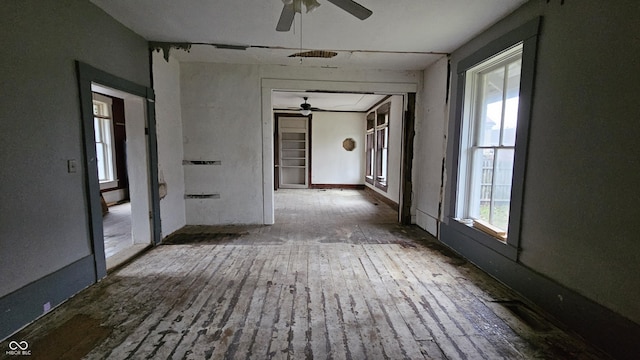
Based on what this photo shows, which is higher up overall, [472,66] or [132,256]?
[472,66]

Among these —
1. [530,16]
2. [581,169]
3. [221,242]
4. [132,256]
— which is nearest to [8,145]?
[132,256]

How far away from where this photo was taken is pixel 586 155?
6.33 feet

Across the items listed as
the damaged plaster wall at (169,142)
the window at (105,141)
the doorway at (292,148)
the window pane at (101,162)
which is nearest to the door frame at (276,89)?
the damaged plaster wall at (169,142)

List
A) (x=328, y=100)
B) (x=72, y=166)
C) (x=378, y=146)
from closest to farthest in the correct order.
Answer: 1. (x=72, y=166)
2. (x=328, y=100)
3. (x=378, y=146)

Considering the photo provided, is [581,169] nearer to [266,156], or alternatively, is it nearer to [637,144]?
[637,144]

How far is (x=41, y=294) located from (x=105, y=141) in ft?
18.5

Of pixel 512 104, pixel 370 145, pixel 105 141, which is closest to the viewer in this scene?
pixel 512 104

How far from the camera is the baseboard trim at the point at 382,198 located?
6.15 meters

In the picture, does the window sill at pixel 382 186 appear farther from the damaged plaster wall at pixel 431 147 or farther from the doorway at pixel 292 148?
the doorway at pixel 292 148

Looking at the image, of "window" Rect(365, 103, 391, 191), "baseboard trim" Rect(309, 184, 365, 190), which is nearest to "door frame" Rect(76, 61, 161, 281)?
"window" Rect(365, 103, 391, 191)

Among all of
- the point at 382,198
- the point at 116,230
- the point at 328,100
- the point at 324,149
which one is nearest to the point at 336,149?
the point at 324,149

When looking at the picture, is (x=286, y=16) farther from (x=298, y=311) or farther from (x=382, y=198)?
(x=382, y=198)

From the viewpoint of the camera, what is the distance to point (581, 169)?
196cm

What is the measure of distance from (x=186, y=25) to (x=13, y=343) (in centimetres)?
312
